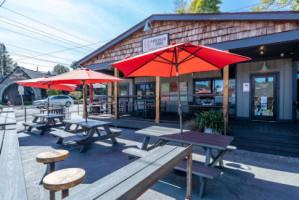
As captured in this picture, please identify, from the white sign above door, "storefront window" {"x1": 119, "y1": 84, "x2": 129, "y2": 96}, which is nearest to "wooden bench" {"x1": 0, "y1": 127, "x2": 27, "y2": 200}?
the white sign above door

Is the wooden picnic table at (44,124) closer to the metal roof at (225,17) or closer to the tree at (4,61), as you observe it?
the metal roof at (225,17)

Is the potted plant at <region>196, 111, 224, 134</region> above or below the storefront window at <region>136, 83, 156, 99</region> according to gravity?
below

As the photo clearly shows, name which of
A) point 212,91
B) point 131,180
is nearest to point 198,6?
point 212,91

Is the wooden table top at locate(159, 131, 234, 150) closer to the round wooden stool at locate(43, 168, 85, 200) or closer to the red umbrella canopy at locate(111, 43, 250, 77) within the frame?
the red umbrella canopy at locate(111, 43, 250, 77)

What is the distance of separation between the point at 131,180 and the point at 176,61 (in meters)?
2.70

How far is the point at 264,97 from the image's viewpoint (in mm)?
7078

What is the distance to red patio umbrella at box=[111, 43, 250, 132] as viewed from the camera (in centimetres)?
299

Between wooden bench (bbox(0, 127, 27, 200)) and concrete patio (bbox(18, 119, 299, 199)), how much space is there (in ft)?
2.49

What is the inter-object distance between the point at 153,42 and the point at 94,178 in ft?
18.6

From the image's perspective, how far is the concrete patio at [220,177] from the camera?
254cm

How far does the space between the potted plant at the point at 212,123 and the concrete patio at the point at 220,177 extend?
80 cm

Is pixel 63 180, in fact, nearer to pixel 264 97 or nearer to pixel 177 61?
pixel 177 61

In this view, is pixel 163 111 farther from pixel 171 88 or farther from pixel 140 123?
pixel 140 123

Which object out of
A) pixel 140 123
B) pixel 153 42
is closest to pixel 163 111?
pixel 140 123
